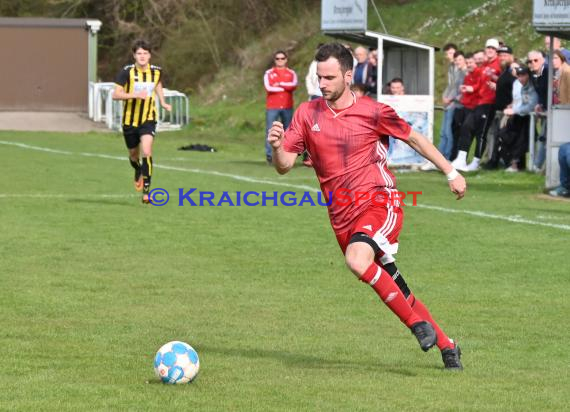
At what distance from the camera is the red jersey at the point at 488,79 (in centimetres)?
2299

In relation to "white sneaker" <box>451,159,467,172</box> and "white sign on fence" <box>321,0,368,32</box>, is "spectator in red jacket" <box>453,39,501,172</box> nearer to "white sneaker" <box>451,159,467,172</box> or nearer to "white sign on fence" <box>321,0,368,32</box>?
"white sneaker" <box>451,159,467,172</box>

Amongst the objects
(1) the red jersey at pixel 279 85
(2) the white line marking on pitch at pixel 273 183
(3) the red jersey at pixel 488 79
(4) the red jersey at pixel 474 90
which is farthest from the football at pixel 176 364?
(1) the red jersey at pixel 279 85

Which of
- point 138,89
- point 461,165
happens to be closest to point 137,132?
point 138,89

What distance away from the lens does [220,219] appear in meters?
16.1

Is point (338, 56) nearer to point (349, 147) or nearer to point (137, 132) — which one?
point (349, 147)

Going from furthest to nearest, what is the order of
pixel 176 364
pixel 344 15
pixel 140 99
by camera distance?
pixel 344 15 → pixel 140 99 → pixel 176 364

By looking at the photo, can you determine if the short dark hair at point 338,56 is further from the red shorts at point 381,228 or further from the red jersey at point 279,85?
the red jersey at point 279,85

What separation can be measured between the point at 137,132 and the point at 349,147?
10.3 metres

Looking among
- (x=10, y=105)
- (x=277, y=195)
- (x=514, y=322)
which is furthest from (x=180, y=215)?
(x=10, y=105)

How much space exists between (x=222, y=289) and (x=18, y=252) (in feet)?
9.30

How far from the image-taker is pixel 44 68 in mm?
44844

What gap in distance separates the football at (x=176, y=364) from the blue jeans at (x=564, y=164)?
11.8 m

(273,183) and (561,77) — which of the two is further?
(273,183)

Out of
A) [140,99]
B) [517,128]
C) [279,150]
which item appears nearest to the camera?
[279,150]
